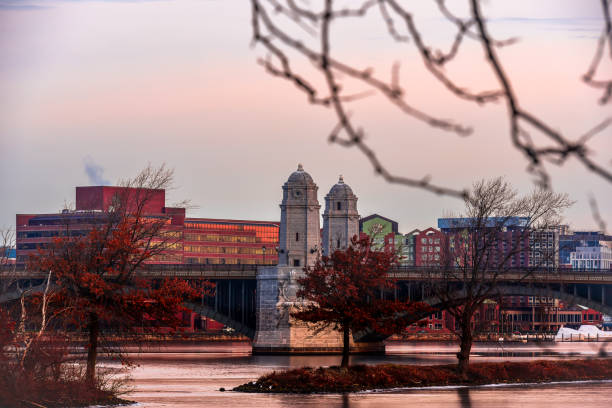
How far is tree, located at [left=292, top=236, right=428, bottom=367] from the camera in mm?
73500

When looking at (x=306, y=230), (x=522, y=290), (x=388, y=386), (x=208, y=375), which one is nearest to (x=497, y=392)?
(x=388, y=386)

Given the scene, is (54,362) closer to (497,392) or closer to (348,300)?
(497,392)

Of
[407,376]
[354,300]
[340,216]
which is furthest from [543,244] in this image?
[340,216]

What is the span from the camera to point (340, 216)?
144 m

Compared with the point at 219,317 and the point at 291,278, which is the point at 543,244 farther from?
the point at 219,317

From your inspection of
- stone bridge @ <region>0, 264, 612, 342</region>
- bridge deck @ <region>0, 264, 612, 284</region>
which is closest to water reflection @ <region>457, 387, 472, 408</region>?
stone bridge @ <region>0, 264, 612, 342</region>

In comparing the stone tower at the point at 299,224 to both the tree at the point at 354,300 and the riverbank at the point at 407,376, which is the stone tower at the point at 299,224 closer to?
the tree at the point at 354,300

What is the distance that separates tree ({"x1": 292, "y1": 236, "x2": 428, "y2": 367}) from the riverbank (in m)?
4.95

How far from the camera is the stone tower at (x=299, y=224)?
127 metres

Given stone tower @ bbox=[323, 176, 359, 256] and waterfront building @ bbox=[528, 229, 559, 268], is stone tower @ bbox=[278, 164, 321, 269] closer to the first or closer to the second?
stone tower @ bbox=[323, 176, 359, 256]

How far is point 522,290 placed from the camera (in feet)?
384

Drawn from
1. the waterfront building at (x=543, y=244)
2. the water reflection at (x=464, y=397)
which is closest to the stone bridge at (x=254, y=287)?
the waterfront building at (x=543, y=244)

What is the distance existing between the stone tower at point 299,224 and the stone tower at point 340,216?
48.6ft

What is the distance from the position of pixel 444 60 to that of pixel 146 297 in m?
45.2
